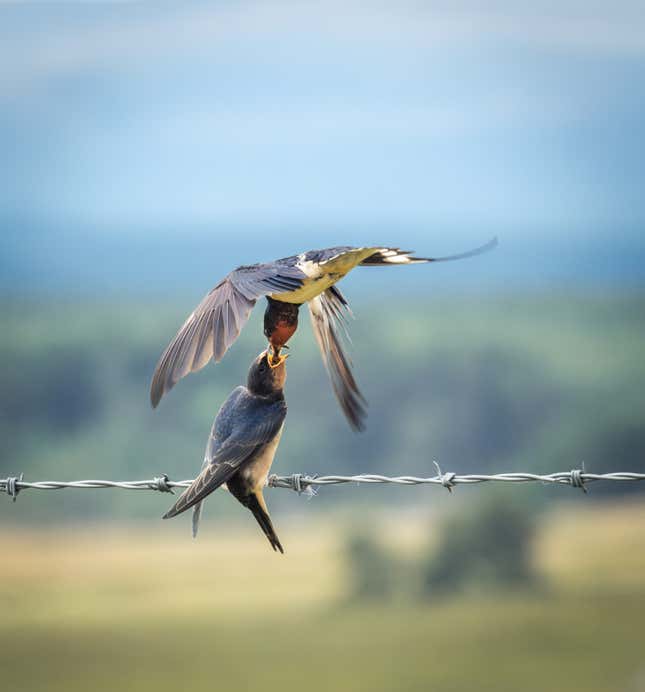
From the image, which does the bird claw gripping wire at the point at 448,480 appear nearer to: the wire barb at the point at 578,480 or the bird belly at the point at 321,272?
the wire barb at the point at 578,480

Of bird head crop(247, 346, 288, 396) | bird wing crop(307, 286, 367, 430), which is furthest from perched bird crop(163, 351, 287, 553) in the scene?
bird wing crop(307, 286, 367, 430)

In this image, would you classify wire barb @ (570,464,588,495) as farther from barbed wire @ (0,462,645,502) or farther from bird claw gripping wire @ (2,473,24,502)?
bird claw gripping wire @ (2,473,24,502)

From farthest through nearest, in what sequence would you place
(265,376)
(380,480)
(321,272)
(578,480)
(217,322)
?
(321,272) < (265,376) < (217,322) < (380,480) < (578,480)

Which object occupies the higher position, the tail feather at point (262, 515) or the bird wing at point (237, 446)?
the bird wing at point (237, 446)

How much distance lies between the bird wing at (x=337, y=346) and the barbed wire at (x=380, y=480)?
4.07ft

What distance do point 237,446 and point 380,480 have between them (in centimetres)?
91

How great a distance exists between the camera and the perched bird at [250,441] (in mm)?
5145

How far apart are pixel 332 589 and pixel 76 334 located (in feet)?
58.3

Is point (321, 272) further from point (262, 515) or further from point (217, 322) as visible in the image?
point (262, 515)

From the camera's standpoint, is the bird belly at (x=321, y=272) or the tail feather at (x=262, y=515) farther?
the bird belly at (x=321, y=272)

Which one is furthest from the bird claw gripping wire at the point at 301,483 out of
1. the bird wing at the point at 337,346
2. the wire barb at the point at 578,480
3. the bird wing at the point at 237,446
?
the bird wing at the point at 337,346

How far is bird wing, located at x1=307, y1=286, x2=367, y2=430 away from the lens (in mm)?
6363

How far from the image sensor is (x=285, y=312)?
6195 mm

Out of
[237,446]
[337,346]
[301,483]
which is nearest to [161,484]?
[237,446]
